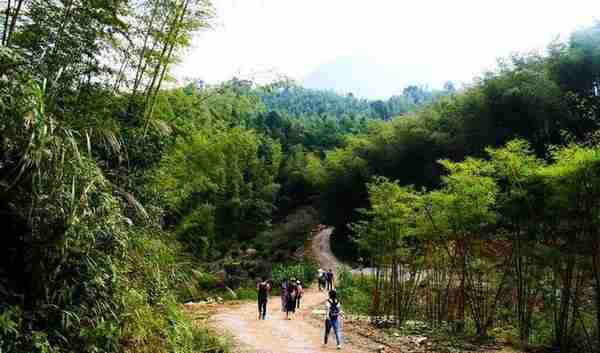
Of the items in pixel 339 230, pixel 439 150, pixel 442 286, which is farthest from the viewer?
pixel 339 230

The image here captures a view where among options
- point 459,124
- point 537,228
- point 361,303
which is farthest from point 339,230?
point 537,228

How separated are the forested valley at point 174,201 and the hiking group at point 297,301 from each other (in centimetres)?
172

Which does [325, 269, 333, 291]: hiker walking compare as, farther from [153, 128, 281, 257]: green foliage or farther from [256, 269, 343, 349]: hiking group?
[153, 128, 281, 257]: green foliage

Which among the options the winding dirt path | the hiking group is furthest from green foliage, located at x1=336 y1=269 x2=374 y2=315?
the hiking group

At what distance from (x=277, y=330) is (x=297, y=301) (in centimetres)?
448

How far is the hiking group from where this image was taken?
731 centimetres

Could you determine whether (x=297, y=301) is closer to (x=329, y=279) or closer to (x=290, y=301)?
(x=290, y=301)

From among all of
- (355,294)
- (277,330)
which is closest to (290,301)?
(277,330)

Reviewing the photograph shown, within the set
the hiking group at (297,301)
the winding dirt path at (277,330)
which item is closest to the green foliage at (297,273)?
the hiking group at (297,301)

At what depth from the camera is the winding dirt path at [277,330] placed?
24.0 ft

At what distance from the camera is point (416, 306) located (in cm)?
1243

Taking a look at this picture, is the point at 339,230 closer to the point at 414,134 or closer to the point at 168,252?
the point at 414,134

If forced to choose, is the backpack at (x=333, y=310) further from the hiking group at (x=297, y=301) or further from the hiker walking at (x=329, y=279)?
the hiker walking at (x=329, y=279)

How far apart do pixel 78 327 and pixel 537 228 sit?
7.21 m
